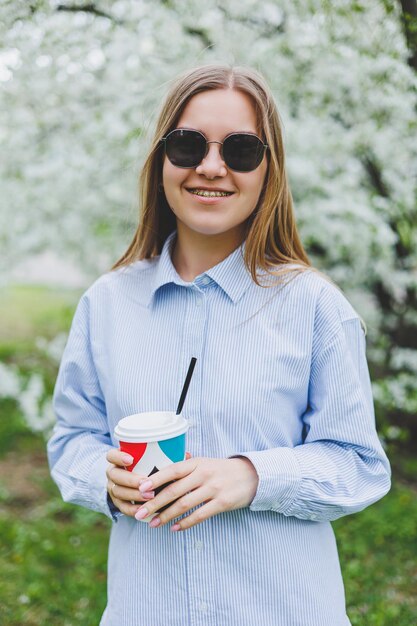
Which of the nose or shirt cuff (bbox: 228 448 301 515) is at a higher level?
the nose

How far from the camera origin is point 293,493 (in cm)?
150

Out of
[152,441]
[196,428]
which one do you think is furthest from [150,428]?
[196,428]

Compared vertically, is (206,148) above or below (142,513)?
above

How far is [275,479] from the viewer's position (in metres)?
1.47

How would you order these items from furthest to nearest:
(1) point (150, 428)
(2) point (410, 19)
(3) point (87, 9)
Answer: (3) point (87, 9) < (2) point (410, 19) < (1) point (150, 428)

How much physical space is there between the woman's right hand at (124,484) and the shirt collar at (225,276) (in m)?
0.50

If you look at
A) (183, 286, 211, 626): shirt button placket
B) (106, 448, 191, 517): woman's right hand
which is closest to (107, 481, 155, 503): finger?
(106, 448, 191, 517): woman's right hand

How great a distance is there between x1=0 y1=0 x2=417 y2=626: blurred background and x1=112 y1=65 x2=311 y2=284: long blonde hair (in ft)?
4.30

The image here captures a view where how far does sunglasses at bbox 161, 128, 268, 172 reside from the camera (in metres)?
1.63

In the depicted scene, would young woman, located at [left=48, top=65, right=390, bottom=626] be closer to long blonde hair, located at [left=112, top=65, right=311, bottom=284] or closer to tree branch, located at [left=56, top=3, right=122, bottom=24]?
long blonde hair, located at [left=112, top=65, right=311, bottom=284]

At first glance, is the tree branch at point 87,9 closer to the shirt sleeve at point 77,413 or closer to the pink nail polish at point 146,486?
the shirt sleeve at point 77,413

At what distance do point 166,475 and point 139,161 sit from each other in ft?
6.68

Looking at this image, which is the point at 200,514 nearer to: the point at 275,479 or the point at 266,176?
the point at 275,479

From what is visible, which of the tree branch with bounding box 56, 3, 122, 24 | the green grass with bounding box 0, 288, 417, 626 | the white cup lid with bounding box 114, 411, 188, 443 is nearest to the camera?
the white cup lid with bounding box 114, 411, 188, 443
